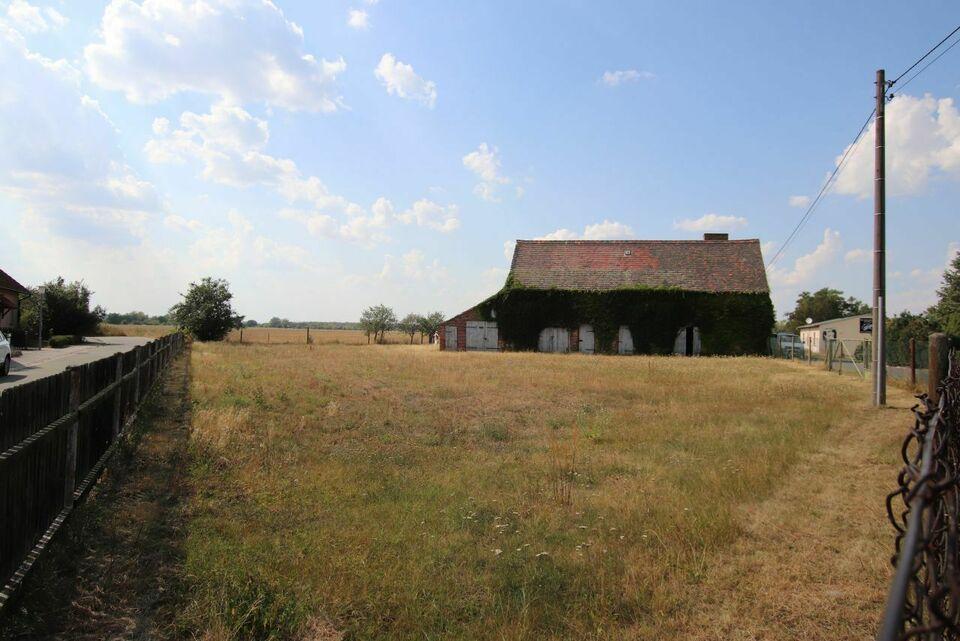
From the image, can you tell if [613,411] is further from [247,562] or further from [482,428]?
[247,562]

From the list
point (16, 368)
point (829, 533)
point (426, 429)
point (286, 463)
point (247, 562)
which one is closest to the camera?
point (247, 562)

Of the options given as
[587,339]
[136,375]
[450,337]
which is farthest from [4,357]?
[587,339]

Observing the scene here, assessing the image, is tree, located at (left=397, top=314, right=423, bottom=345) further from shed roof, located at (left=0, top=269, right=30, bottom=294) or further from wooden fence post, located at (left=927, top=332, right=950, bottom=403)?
wooden fence post, located at (left=927, top=332, right=950, bottom=403)

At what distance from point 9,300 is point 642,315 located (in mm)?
36637

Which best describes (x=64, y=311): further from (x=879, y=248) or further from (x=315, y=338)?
(x=879, y=248)

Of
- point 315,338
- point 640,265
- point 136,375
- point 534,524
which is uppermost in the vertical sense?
point 640,265

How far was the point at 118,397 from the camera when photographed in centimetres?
736

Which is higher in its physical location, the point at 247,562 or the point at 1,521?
the point at 1,521

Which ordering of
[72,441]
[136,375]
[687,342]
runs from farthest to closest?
[687,342], [136,375], [72,441]

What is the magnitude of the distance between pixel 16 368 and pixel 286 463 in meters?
16.1

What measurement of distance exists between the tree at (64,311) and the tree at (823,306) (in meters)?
83.0

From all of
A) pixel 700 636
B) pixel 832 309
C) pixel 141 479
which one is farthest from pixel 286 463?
pixel 832 309

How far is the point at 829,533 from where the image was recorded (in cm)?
552

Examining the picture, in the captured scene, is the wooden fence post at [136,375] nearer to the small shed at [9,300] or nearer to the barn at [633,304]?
the small shed at [9,300]
